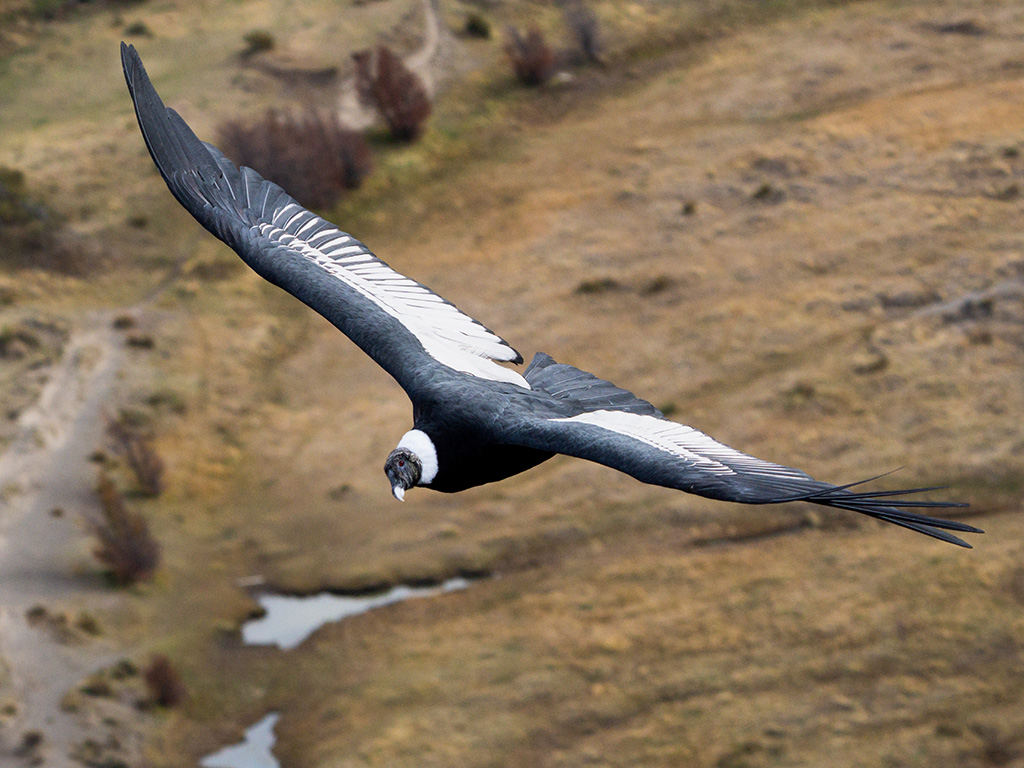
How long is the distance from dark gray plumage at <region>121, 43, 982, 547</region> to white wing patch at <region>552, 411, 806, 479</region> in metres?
0.03

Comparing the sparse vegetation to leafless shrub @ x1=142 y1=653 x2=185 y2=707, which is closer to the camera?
leafless shrub @ x1=142 y1=653 x2=185 y2=707

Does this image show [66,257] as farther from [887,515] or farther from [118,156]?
[887,515]

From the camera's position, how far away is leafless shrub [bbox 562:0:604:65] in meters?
60.4

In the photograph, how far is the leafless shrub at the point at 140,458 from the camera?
130 feet

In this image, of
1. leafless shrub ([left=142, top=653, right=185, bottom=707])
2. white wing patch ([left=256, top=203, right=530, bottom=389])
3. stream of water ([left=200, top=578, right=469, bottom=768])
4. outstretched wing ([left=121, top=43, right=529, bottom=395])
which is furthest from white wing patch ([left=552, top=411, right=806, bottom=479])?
leafless shrub ([left=142, top=653, right=185, bottom=707])

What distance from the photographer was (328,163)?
5253 centimetres

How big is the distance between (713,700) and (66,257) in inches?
1212

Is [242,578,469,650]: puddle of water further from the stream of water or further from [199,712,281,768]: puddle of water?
[199,712,281,768]: puddle of water

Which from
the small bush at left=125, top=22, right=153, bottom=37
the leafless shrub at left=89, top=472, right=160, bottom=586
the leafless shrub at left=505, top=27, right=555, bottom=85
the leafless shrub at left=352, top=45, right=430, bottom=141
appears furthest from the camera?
the small bush at left=125, top=22, right=153, bottom=37

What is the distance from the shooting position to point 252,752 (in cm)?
3347

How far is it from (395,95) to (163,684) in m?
29.4

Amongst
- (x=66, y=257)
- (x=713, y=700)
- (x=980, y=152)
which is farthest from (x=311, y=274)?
(x=980, y=152)

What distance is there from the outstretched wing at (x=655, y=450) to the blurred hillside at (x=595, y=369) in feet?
57.6

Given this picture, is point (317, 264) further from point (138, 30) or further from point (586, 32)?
point (138, 30)
